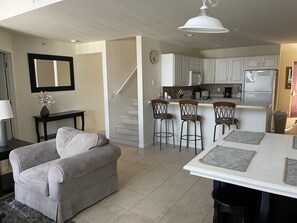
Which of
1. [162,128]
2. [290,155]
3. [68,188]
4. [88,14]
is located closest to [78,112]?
[162,128]

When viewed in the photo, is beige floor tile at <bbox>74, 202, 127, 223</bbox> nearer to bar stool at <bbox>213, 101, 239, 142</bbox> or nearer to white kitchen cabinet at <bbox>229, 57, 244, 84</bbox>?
bar stool at <bbox>213, 101, 239, 142</bbox>

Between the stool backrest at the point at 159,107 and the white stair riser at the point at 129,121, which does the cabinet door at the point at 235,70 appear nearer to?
the stool backrest at the point at 159,107

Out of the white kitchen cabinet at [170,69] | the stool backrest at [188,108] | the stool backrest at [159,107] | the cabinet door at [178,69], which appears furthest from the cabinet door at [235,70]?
the stool backrest at [159,107]

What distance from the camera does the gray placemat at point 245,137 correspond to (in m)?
2.26

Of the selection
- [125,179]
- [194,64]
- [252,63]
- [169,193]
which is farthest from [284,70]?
[125,179]

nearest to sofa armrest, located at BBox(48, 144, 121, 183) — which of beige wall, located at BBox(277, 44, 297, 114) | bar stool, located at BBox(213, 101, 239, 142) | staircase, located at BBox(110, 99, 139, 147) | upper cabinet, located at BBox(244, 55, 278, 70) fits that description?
bar stool, located at BBox(213, 101, 239, 142)

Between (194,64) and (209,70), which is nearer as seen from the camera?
(194,64)

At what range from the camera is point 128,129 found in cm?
554

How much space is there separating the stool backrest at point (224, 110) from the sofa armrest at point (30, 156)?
9.26 ft

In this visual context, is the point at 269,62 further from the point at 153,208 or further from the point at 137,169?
the point at 153,208

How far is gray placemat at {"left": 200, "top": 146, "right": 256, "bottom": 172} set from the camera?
165 centimetres

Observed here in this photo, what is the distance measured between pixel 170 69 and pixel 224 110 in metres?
1.64

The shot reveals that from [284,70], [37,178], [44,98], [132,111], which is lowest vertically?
[37,178]

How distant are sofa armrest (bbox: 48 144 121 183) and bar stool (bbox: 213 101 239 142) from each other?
2.18 meters
